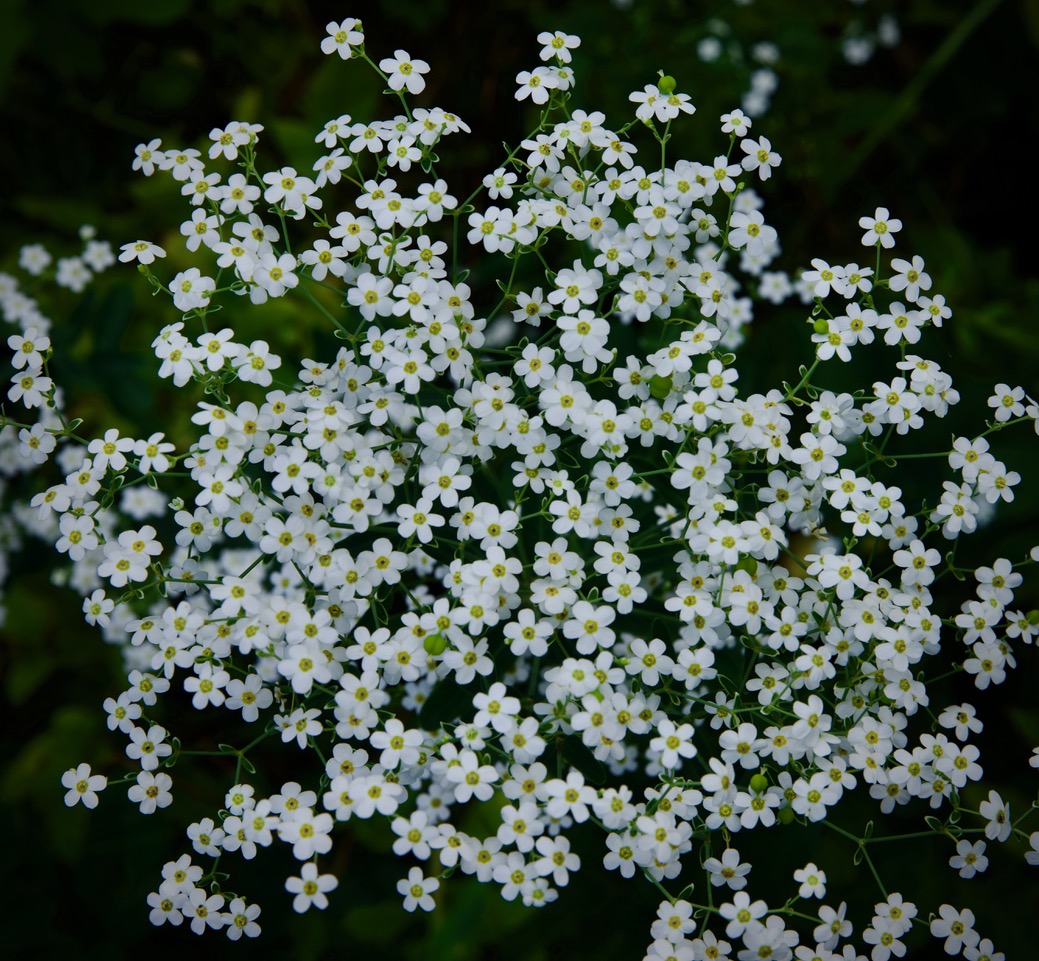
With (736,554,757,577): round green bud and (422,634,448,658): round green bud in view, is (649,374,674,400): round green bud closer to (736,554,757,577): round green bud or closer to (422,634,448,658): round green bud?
(736,554,757,577): round green bud

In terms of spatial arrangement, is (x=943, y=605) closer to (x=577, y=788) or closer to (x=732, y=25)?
(x=577, y=788)

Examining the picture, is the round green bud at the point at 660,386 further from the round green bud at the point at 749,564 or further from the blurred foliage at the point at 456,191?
the blurred foliage at the point at 456,191

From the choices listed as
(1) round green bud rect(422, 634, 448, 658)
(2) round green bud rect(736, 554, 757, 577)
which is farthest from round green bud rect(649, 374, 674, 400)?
(1) round green bud rect(422, 634, 448, 658)

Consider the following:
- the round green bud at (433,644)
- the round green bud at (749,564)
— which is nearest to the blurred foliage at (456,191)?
the round green bud at (749,564)

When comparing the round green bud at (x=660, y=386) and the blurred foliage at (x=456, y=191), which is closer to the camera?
the round green bud at (x=660, y=386)

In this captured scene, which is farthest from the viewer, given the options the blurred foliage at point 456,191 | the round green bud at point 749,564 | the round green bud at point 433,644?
the blurred foliage at point 456,191

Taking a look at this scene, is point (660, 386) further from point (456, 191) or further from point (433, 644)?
point (456, 191)

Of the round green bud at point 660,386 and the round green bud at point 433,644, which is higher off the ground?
the round green bud at point 660,386

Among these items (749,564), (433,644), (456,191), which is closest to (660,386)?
(749,564)

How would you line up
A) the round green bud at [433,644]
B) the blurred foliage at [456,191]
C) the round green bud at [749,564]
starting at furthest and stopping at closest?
the blurred foliage at [456,191] → the round green bud at [749,564] → the round green bud at [433,644]
